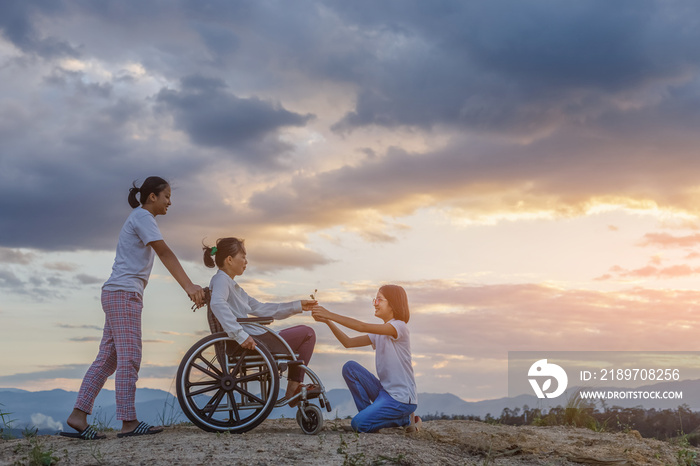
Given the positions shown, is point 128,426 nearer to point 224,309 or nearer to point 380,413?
point 224,309

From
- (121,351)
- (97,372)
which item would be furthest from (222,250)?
(97,372)

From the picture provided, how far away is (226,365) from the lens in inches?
235

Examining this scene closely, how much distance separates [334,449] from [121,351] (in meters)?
2.08

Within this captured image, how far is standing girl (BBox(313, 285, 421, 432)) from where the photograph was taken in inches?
246

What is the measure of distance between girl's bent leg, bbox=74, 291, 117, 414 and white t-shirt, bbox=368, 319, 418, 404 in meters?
2.44

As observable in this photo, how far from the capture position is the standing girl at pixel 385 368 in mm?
6238

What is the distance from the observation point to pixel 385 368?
632 cm

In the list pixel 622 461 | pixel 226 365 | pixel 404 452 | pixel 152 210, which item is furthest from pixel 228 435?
pixel 622 461

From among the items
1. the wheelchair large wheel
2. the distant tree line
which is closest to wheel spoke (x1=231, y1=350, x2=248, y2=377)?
the wheelchair large wheel

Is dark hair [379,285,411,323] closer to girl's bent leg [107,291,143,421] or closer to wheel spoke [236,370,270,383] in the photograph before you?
wheel spoke [236,370,270,383]

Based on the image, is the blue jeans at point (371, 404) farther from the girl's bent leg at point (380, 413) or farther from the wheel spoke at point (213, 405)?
the wheel spoke at point (213, 405)

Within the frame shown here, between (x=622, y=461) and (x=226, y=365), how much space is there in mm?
3699

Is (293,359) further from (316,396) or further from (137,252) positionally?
(137,252)

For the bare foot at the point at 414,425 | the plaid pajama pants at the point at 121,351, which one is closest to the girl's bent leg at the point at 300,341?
the bare foot at the point at 414,425
